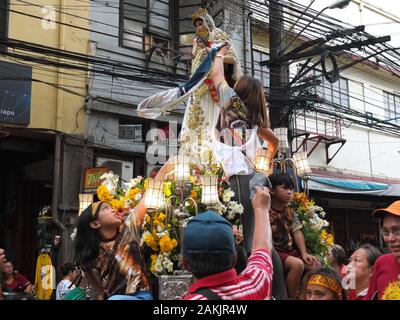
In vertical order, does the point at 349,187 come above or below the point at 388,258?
above

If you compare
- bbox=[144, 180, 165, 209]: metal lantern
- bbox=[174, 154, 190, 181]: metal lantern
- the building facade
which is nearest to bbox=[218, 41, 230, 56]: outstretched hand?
bbox=[174, 154, 190, 181]: metal lantern

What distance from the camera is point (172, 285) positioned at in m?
3.70

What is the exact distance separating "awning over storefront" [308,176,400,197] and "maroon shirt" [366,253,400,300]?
9.52 metres

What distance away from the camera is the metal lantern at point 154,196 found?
4.21 metres

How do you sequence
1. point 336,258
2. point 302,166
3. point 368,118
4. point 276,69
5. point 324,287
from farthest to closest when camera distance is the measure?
point 368,118, point 276,69, point 302,166, point 336,258, point 324,287

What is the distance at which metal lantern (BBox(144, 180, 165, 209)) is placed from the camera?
4207 mm

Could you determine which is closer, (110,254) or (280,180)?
(110,254)

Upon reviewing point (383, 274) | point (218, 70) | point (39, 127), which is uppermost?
point (39, 127)

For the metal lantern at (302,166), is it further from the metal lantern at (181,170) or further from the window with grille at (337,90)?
the window with grille at (337,90)

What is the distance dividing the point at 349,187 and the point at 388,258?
10.9 metres

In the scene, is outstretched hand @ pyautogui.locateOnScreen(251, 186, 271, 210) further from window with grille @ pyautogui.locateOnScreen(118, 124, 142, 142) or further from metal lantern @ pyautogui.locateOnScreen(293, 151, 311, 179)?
window with grille @ pyautogui.locateOnScreen(118, 124, 142, 142)

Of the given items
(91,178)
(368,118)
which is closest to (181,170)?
(91,178)

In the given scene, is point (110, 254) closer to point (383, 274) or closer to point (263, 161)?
point (383, 274)

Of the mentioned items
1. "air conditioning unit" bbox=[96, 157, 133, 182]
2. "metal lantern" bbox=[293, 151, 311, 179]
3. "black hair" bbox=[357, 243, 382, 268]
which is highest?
"air conditioning unit" bbox=[96, 157, 133, 182]
